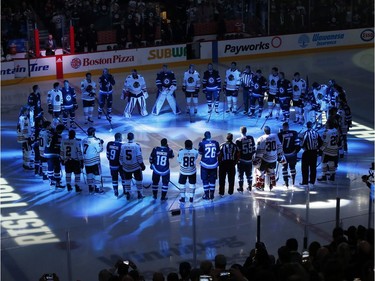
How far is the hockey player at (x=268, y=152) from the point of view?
14.5 meters

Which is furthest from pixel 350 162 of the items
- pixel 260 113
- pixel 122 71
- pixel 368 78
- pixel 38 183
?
pixel 122 71

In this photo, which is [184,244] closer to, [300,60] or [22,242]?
A: [22,242]

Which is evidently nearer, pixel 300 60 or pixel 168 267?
pixel 168 267

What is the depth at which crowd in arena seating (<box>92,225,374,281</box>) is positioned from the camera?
24.8 feet

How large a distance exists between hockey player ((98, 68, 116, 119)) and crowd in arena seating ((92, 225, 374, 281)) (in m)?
11.1

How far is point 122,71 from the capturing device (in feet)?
81.8

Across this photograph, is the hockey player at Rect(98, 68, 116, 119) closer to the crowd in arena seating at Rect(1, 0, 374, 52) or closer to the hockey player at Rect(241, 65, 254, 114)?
the hockey player at Rect(241, 65, 254, 114)

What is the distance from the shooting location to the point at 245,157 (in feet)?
47.3

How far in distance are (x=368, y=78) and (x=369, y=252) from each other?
1646 cm

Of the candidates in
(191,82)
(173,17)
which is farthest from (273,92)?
(173,17)

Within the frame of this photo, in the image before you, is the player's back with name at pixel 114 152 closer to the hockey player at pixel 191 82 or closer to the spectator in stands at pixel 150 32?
the hockey player at pixel 191 82

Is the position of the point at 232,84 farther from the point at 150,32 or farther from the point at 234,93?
the point at 150,32

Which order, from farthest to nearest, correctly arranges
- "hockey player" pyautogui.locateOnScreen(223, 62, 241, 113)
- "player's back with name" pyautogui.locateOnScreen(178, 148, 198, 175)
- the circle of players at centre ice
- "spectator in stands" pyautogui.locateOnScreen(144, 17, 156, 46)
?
1. "spectator in stands" pyautogui.locateOnScreen(144, 17, 156, 46)
2. "hockey player" pyautogui.locateOnScreen(223, 62, 241, 113)
3. the circle of players at centre ice
4. "player's back with name" pyautogui.locateOnScreen(178, 148, 198, 175)

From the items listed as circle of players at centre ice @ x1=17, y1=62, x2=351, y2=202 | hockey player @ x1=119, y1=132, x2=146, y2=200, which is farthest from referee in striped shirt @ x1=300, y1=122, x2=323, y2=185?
circle of players at centre ice @ x1=17, y1=62, x2=351, y2=202
